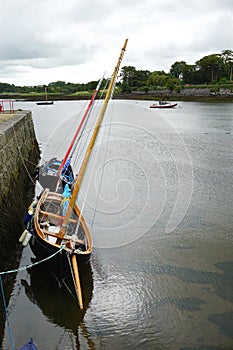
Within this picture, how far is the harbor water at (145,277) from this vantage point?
8555mm

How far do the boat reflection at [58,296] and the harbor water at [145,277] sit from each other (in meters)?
0.03

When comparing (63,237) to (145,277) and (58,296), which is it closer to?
(58,296)

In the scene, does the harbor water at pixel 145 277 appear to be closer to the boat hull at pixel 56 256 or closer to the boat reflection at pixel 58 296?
the boat reflection at pixel 58 296

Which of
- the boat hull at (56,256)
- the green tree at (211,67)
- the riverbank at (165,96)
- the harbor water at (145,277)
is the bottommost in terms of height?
the harbor water at (145,277)

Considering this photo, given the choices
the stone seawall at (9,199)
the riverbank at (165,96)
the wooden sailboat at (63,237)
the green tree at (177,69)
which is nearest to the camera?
the wooden sailboat at (63,237)

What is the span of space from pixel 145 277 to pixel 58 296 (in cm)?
267

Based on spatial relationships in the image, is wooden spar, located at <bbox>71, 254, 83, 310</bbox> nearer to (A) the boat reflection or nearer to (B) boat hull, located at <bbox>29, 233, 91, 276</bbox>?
(B) boat hull, located at <bbox>29, 233, 91, 276</bbox>

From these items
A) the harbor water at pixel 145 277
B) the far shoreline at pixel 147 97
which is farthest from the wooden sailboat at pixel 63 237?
the far shoreline at pixel 147 97

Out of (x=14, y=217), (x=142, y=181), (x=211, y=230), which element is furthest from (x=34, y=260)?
(x=142, y=181)

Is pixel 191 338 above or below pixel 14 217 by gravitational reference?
below

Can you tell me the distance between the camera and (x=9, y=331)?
27.7 ft

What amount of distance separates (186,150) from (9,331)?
79.4 ft

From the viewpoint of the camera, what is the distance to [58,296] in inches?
385

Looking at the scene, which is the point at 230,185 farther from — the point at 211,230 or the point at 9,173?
the point at 9,173
